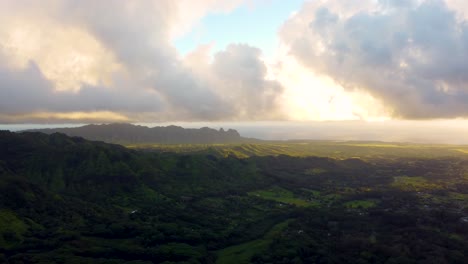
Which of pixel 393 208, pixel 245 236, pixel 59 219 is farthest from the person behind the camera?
pixel 393 208

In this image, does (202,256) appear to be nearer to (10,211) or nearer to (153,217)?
(153,217)

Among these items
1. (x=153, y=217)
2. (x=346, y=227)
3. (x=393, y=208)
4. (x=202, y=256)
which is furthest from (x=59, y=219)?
(x=393, y=208)

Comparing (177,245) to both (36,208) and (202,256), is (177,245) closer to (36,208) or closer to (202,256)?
(202,256)

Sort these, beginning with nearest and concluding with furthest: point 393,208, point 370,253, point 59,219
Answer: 1. point 370,253
2. point 59,219
3. point 393,208

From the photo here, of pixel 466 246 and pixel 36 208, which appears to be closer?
pixel 466 246

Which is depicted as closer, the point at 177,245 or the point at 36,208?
the point at 177,245

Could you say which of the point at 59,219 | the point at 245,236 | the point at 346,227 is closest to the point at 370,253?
the point at 346,227
